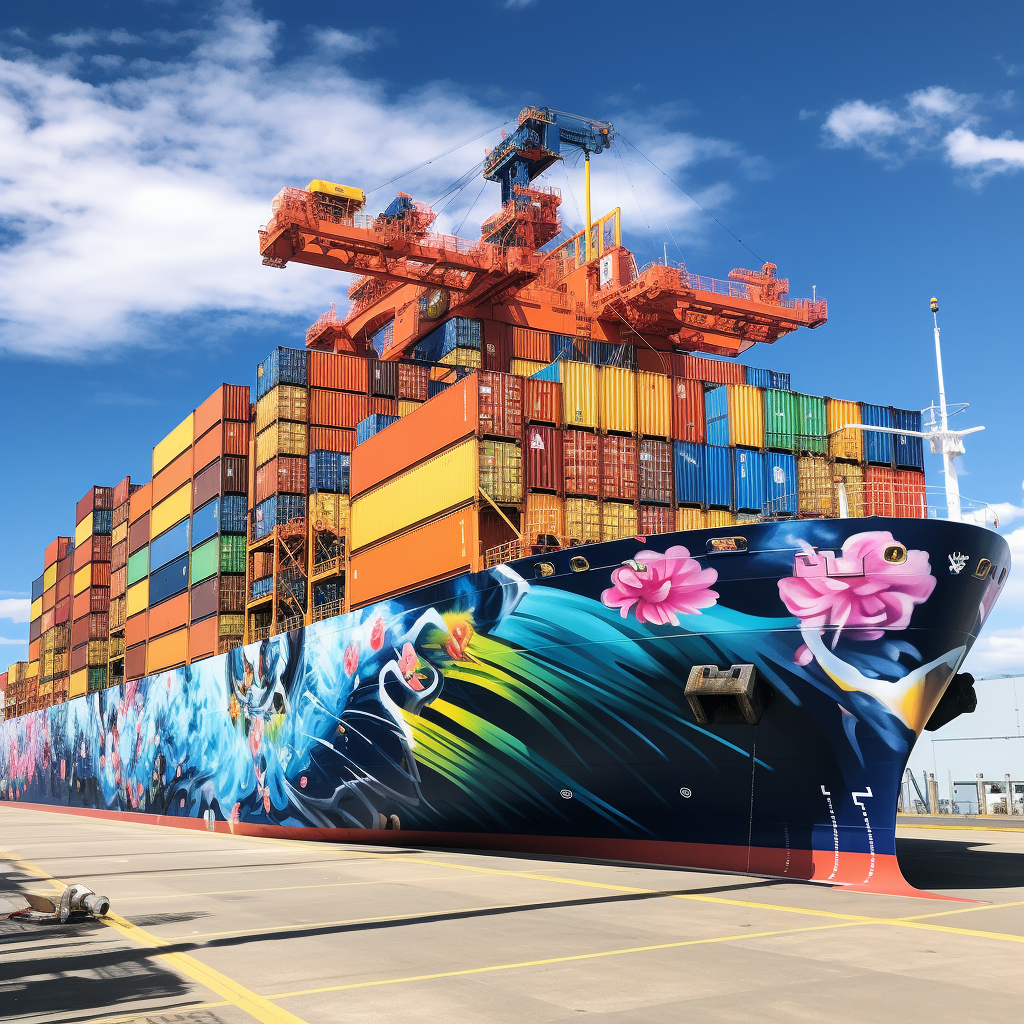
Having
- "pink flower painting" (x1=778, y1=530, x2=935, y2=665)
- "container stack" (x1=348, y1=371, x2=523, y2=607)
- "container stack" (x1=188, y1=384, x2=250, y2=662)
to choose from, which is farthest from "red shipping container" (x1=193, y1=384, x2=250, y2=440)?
"pink flower painting" (x1=778, y1=530, x2=935, y2=665)

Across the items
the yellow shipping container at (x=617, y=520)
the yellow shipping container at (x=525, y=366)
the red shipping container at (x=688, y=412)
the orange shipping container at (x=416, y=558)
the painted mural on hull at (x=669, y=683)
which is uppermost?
the yellow shipping container at (x=525, y=366)

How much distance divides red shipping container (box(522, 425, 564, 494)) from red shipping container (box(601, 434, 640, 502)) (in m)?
1.10

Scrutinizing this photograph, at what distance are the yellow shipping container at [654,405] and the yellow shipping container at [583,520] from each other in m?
2.42

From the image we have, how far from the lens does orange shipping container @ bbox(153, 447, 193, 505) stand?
41062 mm

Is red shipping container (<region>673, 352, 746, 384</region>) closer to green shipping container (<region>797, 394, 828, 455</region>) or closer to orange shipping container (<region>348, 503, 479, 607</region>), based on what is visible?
green shipping container (<region>797, 394, 828, 455</region>)

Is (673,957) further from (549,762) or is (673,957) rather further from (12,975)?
(549,762)

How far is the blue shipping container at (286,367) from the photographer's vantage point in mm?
33625

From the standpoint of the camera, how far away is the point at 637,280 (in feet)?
98.5

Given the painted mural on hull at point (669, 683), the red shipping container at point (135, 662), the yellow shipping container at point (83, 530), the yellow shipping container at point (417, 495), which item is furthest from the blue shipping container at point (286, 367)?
the yellow shipping container at point (83, 530)

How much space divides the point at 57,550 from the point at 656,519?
2220 inches

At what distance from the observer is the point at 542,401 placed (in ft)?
74.1

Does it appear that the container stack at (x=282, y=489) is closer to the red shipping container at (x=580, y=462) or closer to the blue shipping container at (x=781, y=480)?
the red shipping container at (x=580, y=462)

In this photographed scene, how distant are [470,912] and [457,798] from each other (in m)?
8.43

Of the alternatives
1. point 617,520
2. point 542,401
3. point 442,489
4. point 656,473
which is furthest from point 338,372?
point 617,520
